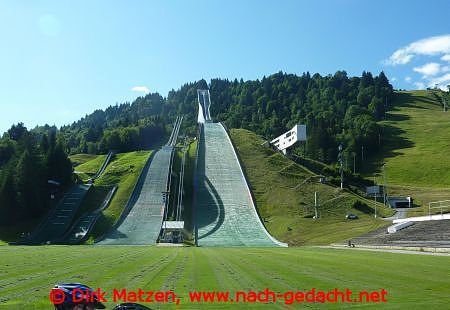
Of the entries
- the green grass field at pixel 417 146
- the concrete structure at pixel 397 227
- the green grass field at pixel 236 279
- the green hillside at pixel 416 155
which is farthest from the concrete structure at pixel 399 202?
the green grass field at pixel 236 279

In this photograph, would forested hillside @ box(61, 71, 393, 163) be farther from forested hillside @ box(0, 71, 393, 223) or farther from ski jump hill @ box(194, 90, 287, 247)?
ski jump hill @ box(194, 90, 287, 247)

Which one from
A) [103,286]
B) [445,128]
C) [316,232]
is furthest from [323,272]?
[445,128]

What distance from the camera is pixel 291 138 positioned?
91688mm

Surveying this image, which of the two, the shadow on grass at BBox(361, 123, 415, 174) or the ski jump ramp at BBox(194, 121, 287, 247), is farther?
the shadow on grass at BBox(361, 123, 415, 174)

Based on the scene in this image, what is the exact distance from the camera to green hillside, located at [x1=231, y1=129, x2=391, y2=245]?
163 feet

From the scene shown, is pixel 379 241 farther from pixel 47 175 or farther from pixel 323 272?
pixel 47 175

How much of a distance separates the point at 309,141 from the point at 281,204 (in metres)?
60.7

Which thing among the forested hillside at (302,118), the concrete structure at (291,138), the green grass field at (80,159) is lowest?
the green grass field at (80,159)

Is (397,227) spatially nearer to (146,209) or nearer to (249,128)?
(146,209)

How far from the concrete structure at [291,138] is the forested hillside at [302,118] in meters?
23.5

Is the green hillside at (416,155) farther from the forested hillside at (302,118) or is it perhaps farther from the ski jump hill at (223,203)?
the ski jump hill at (223,203)

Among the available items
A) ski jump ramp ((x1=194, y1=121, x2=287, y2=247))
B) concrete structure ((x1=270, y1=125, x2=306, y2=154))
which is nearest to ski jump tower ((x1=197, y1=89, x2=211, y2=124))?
concrete structure ((x1=270, y1=125, x2=306, y2=154))

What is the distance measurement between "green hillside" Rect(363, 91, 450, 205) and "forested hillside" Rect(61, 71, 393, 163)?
589cm

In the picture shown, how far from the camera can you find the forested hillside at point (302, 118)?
123 meters
